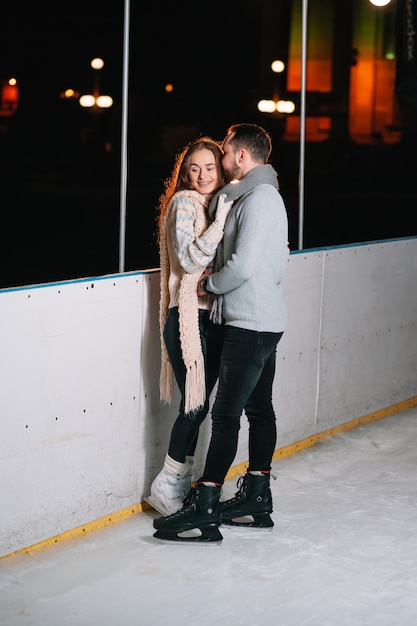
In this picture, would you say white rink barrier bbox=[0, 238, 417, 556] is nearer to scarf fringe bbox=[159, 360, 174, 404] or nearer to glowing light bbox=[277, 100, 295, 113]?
scarf fringe bbox=[159, 360, 174, 404]

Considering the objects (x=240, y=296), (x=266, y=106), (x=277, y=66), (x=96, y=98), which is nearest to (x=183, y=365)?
(x=240, y=296)

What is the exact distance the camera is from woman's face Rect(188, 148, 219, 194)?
12.3 ft

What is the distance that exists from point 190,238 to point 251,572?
3.72 ft

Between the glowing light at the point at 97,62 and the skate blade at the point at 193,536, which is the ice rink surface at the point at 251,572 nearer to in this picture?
the skate blade at the point at 193,536

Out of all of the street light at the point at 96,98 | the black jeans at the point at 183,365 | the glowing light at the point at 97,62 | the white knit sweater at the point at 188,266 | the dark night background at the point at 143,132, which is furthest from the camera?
the glowing light at the point at 97,62

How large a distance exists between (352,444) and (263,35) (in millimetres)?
44162

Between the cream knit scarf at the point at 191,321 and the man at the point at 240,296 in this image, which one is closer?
the man at the point at 240,296

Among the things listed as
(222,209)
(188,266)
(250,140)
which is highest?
(250,140)

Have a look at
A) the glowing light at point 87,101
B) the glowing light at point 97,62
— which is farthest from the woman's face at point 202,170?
the glowing light at point 97,62

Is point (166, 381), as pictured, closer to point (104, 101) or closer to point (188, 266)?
point (188, 266)

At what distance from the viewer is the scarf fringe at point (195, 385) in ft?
12.4

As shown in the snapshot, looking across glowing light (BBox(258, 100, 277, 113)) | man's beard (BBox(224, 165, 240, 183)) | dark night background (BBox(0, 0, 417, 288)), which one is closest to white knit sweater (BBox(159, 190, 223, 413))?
man's beard (BBox(224, 165, 240, 183))

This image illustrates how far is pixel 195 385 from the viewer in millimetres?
3777

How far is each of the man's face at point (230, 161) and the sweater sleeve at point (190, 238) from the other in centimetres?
17
